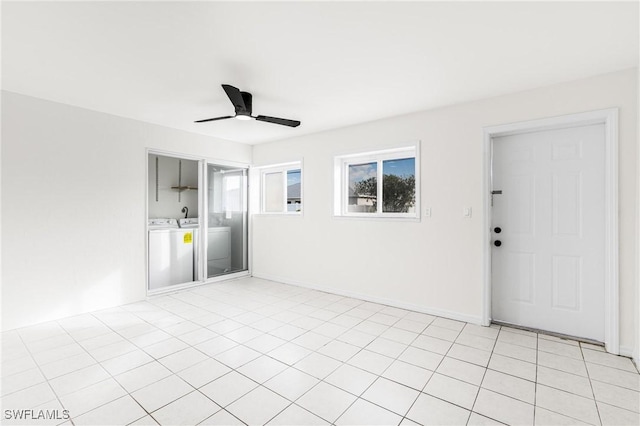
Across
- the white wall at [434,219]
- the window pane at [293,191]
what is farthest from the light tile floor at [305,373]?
the window pane at [293,191]

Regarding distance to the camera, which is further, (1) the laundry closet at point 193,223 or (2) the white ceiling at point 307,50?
(1) the laundry closet at point 193,223

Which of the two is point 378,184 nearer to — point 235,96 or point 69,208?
point 235,96

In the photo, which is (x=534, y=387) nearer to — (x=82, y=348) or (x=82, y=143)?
(x=82, y=348)

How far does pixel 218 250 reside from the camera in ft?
17.7

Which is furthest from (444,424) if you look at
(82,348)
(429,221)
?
(82,348)

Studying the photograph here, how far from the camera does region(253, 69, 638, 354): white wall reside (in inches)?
103

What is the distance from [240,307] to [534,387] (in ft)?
10.3

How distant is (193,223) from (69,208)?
2.26 m

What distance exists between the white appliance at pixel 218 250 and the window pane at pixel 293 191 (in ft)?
4.19

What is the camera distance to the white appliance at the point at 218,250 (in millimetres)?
5254

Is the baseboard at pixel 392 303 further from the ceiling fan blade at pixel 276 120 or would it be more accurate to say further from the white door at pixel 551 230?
the ceiling fan blade at pixel 276 120

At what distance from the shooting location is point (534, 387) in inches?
85.0

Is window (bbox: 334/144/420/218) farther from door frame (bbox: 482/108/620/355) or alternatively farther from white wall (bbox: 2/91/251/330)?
white wall (bbox: 2/91/251/330)

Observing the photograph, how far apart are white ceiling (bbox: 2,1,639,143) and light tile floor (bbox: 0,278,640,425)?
8.31ft
